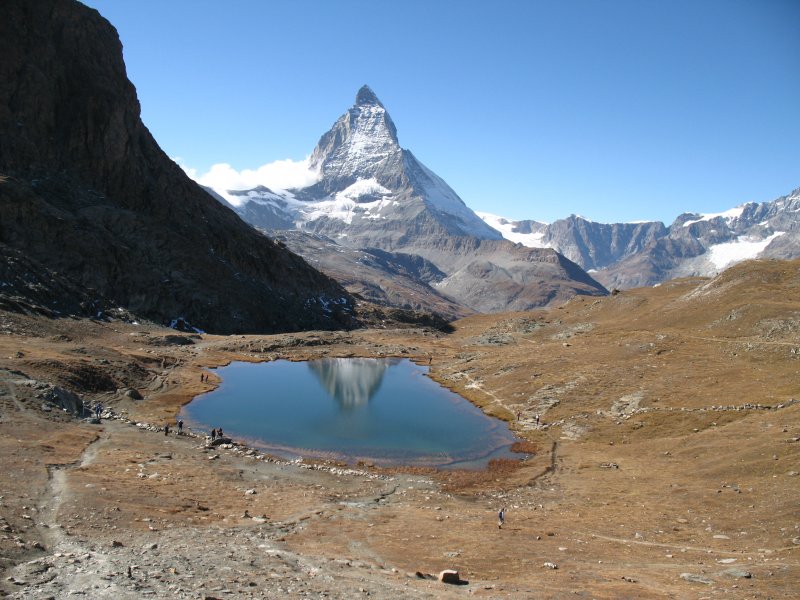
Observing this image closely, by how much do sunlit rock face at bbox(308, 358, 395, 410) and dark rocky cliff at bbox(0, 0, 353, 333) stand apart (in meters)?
40.2

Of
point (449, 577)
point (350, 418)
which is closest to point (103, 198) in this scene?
point (350, 418)

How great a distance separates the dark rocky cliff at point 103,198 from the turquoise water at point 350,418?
46513mm

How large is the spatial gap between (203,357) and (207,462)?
219 ft

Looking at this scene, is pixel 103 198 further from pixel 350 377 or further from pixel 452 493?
pixel 452 493

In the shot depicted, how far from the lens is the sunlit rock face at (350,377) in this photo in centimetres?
8700

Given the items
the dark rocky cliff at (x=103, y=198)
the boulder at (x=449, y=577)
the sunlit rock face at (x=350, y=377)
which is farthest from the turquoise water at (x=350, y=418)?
the dark rocky cliff at (x=103, y=198)

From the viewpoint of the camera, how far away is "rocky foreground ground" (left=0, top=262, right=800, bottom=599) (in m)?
22.3

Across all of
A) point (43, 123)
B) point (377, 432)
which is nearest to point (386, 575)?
point (377, 432)

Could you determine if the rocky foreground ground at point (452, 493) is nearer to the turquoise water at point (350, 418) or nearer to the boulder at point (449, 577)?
the boulder at point (449, 577)

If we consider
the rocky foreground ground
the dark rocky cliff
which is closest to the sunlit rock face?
the rocky foreground ground

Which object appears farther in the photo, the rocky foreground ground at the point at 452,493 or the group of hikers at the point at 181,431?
the group of hikers at the point at 181,431

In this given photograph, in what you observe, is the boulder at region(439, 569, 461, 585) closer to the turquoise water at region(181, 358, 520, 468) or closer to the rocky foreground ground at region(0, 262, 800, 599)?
the rocky foreground ground at region(0, 262, 800, 599)

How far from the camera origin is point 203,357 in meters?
108

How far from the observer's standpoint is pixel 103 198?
14850cm
